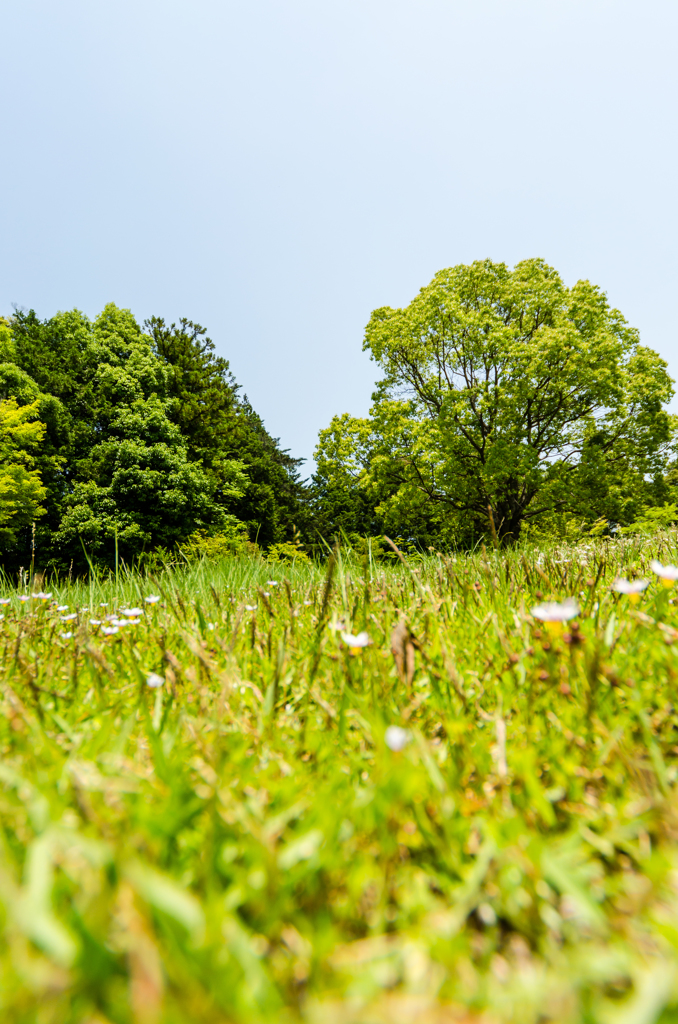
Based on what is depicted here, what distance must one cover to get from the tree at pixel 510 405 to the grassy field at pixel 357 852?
64.6 feet

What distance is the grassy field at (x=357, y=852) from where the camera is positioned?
1.38 feet

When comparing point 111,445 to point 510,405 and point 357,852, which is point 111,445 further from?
point 357,852

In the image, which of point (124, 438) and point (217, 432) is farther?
point (217, 432)

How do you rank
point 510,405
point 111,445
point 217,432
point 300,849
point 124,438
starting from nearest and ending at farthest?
point 300,849
point 510,405
point 111,445
point 124,438
point 217,432

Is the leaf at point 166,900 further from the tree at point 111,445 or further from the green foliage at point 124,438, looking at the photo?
the tree at point 111,445

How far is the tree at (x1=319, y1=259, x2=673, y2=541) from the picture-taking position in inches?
788

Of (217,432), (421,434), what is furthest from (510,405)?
(217,432)

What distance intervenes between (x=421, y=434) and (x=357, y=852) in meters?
22.0

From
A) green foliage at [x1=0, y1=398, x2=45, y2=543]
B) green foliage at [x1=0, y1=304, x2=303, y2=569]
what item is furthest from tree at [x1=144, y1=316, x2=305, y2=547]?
green foliage at [x1=0, y1=398, x2=45, y2=543]

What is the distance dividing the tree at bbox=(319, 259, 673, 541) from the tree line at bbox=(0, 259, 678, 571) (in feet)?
0.25

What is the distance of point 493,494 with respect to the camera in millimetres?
21297

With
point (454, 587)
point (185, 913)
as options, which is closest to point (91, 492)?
point (454, 587)

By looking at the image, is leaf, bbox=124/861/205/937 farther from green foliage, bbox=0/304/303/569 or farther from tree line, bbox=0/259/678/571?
green foliage, bbox=0/304/303/569

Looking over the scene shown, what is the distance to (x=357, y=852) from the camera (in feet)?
2.28
